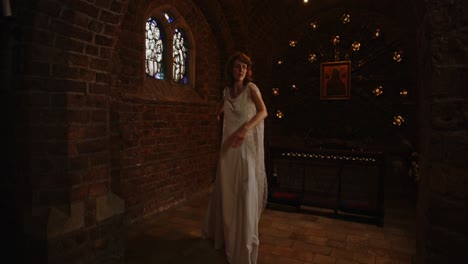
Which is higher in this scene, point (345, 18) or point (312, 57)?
point (345, 18)

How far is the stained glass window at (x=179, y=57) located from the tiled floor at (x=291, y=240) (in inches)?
92.7

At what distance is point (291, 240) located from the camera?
365cm

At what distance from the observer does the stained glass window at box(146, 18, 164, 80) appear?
4.71 meters

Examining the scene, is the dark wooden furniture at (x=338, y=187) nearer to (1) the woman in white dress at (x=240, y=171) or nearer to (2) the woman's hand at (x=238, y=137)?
(1) the woman in white dress at (x=240, y=171)

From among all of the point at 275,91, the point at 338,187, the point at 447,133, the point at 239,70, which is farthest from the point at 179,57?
the point at 447,133

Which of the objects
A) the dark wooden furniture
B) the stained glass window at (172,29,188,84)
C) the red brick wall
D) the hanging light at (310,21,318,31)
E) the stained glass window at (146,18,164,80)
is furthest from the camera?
the hanging light at (310,21,318,31)

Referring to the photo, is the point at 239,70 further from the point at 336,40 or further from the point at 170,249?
the point at 336,40

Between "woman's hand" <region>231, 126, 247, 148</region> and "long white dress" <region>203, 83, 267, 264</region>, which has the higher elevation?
"woman's hand" <region>231, 126, 247, 148</region>

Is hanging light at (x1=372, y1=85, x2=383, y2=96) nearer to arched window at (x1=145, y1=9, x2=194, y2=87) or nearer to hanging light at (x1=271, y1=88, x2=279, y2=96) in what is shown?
hanging light at (x1=271, y1=88, x2=279, y2=96)

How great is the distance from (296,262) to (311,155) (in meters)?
2.16

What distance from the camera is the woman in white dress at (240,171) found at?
2906mm

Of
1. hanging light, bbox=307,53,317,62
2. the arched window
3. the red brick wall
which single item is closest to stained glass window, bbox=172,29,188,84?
the arched window

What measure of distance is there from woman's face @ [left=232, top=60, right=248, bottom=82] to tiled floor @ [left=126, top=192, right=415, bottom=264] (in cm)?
187

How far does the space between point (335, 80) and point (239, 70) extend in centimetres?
453
